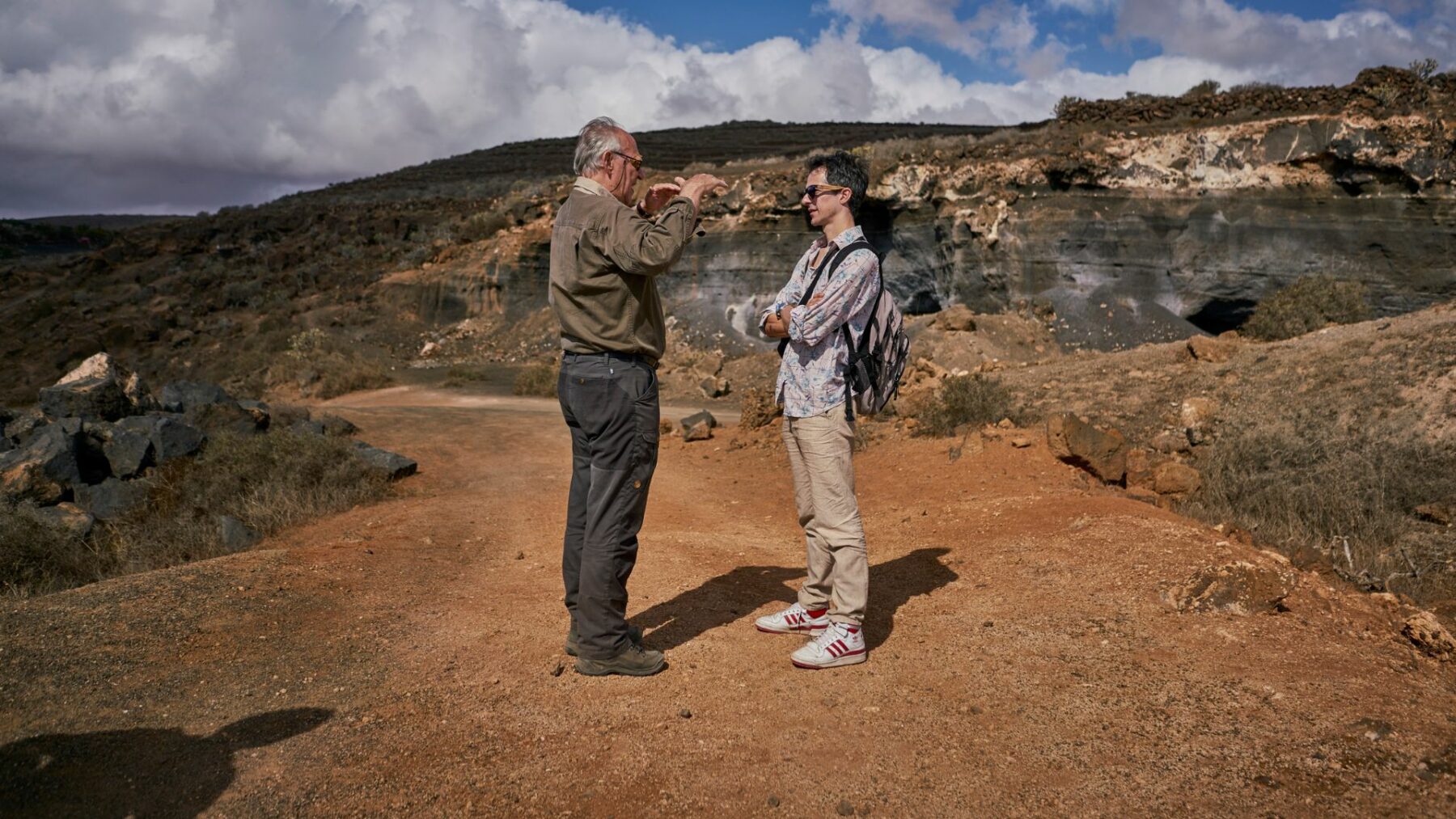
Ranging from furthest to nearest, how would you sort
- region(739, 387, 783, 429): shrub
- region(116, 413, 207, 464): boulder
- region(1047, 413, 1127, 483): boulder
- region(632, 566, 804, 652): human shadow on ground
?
region(739, 387, 783, 429): shrub
region(116, 413, 207, 464): boulder
region(1047, 413, 1127, 483): boulder
region(632, 566, 804, 652): human shadow on ground

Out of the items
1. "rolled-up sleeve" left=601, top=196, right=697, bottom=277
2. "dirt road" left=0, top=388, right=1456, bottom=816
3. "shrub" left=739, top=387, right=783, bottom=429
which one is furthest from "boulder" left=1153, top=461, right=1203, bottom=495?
"rolled-up sleeve" left=601, top=196, right=697, bottom=277

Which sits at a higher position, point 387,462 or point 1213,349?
point 1213,349

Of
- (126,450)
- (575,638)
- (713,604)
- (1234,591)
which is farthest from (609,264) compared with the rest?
(126,450)

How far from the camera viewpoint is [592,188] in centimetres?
330

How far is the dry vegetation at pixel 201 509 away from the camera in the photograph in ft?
18.9

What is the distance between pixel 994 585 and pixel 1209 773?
1.87 metres

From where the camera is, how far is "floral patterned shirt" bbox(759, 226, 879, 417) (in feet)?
10.8

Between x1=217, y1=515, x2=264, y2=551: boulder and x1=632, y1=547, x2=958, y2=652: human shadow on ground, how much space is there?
134 inches

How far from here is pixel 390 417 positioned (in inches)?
446

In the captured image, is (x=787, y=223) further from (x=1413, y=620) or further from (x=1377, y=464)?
(x=1413, y=620)

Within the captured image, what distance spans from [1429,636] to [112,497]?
8837 mm

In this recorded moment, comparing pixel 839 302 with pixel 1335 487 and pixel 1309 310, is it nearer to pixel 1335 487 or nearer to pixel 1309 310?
pixel 1335 487

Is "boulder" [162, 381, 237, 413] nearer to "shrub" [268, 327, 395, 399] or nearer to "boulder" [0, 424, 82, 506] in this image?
"boulder" [0, 424, 82, 506]

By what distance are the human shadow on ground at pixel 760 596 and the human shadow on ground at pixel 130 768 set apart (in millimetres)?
1512
